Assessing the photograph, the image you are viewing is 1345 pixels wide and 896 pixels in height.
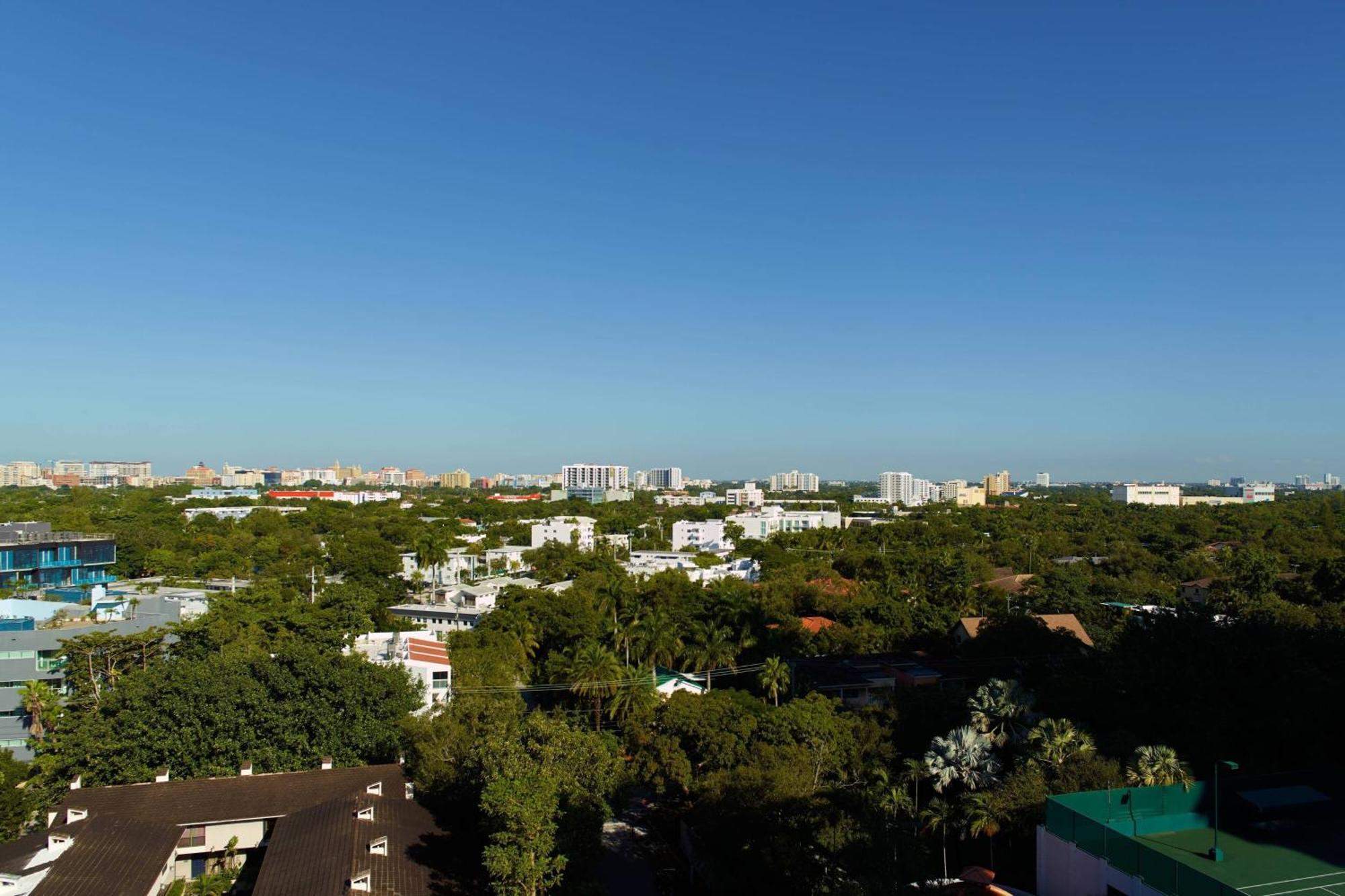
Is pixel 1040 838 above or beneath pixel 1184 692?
beneath

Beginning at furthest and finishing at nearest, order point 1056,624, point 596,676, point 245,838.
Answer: point 1056,624
point 596,676
point 245,838

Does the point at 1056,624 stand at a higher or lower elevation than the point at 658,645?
higher

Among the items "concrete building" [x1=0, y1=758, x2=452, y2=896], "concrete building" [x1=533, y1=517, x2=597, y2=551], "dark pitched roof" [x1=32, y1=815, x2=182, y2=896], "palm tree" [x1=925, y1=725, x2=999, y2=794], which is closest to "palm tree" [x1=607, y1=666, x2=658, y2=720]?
"concrete building" [x1=0, y1=758, x2=452, y2=896]

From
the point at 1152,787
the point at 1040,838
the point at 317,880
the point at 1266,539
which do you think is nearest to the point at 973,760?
the point at 1040,838

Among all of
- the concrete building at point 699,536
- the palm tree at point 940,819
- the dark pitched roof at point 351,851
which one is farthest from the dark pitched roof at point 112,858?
the concrete building at point 699,536

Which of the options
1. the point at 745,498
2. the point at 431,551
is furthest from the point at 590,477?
the point at 431,551

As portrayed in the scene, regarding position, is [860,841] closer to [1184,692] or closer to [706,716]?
[706,716]

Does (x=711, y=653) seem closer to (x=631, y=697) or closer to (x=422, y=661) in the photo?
(x=631, y=697)
